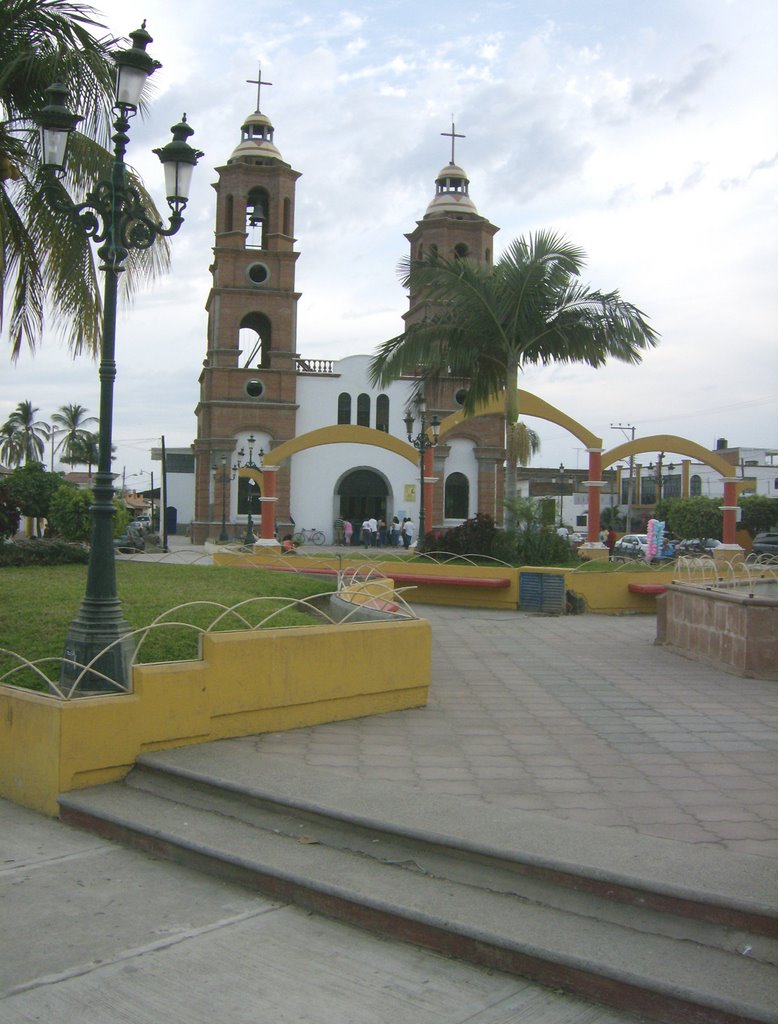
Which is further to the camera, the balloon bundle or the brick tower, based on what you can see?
the brick tower

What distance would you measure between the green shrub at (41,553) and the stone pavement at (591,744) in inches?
324

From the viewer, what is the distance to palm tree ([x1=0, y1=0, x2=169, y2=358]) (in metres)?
11.0

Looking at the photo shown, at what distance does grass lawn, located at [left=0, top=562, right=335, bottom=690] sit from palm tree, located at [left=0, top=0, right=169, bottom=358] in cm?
304

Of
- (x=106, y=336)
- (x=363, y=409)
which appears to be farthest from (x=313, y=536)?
(x=106, y=336)

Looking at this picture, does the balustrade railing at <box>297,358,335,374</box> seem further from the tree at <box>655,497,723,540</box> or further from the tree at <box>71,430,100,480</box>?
the tree at <box>71,430,100,480</box>

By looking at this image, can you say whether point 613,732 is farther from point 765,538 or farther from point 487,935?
point 765,538

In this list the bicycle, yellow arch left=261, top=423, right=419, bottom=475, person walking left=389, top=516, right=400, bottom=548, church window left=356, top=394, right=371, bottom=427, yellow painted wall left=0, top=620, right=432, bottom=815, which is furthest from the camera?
church window left=356, top=394, right=371, bottom=427

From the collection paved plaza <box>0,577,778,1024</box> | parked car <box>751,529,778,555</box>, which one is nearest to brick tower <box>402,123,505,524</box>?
parked car <box>751,529,778,555</box>

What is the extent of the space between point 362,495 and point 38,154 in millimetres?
36728

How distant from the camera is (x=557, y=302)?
62.2 feet

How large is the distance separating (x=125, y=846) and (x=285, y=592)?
8.42 metres

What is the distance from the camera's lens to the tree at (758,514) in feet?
163

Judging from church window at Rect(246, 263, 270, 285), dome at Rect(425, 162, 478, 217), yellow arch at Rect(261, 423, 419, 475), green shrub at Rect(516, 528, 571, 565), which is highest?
dome at Rect(425, 162, 478, 217)

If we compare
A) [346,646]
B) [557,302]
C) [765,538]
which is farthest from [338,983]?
[765,538]
